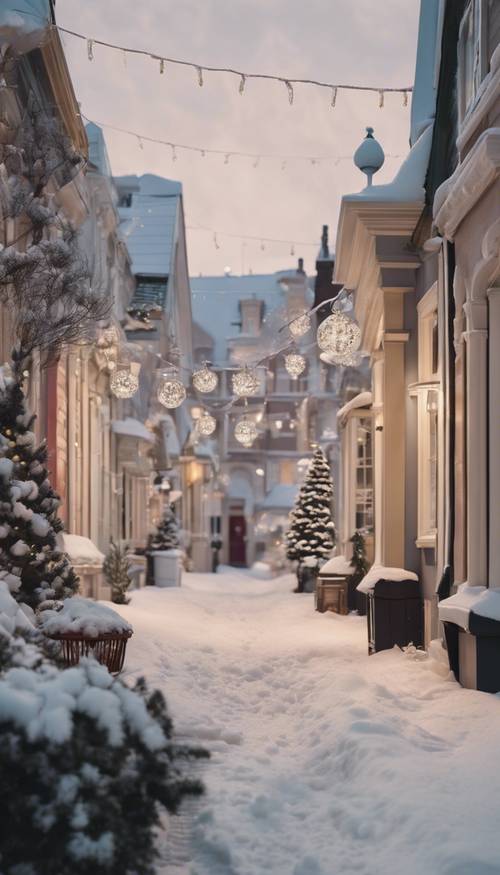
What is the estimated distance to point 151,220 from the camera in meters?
31.7

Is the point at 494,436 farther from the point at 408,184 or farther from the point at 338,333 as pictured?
the point at 408,184

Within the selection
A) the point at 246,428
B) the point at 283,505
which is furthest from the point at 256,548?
the point at 246,428

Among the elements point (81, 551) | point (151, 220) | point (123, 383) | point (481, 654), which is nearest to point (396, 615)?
point (481, 654)

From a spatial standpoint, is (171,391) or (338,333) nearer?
(338,333)

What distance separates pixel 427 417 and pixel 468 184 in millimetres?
4025

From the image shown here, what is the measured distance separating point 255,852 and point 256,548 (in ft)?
160

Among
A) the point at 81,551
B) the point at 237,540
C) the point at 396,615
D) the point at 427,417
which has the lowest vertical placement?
the point at 237,540

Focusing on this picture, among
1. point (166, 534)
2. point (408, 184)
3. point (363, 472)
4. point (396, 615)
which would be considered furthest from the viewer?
point (166, 534)

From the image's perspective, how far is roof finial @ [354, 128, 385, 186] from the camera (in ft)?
41.5

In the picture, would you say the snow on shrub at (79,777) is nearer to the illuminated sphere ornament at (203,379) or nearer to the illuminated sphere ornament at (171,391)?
the illuminated sphere ornament at (171,391)

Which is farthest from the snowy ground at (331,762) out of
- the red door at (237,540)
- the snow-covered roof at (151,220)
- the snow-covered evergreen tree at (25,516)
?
the red door at (237,540)

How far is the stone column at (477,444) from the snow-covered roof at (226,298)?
43771mm

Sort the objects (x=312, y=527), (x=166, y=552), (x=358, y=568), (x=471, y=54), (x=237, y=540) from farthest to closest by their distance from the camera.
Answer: (x=237, y=540) < (x=166, y=552) < (x=312, y=527) < (x=358, y=568) < (x=471, y=54)

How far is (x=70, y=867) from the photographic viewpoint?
3.51 meters
